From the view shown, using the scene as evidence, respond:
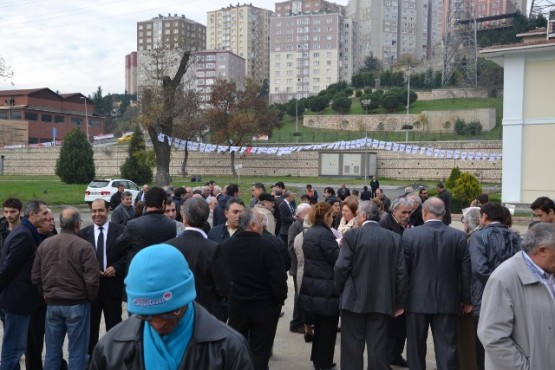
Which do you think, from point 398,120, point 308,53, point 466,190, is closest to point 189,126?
point 398,120

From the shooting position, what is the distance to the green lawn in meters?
62.4

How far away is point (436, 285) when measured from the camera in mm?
5766

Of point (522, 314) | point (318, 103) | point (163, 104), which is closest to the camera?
point (522, 314)

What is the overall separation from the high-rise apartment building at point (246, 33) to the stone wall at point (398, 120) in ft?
236

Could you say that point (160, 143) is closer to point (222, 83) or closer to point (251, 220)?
point (222, 83)

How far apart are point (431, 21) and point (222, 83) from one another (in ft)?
330

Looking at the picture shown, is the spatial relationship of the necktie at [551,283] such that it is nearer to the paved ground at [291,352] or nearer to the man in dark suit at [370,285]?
the man in dark suit at [370,285]

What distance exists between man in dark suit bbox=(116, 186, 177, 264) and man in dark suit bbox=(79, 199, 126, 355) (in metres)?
0.23

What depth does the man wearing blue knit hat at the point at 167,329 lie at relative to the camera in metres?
2.11

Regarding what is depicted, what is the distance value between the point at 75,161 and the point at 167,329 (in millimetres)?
42880

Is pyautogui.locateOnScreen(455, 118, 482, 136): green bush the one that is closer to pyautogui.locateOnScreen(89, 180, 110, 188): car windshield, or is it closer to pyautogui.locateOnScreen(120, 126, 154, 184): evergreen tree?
pyautogui.locateOnScreen(120, 126, 154, 184): evergreen tree

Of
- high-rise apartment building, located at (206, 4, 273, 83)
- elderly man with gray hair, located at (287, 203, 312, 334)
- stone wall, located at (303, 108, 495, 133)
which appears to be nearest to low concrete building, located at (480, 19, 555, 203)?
elderly man with gray hair, located at (287, 203, 312, 334)

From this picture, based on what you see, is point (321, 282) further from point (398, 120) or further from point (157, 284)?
point (398, 120)

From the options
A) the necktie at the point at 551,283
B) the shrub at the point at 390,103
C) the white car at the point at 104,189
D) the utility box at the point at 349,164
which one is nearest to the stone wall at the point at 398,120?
the shrub at the point at 390,103
